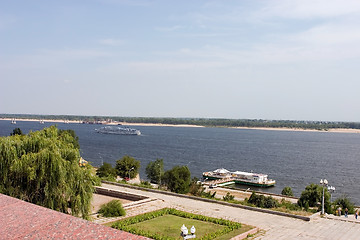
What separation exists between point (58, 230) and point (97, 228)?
0.53 m

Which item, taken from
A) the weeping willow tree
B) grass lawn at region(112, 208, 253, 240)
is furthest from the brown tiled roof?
the weeping willow tree

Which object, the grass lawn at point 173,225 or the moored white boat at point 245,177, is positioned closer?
the grass lawn at point 173,225

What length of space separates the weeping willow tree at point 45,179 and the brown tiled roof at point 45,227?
11734 millimetres

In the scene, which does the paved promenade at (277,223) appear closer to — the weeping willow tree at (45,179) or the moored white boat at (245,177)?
the weeping willow tree at (45,179)

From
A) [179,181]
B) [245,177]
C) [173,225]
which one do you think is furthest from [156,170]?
[173,225]

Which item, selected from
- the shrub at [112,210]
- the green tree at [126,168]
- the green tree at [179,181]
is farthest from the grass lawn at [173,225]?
the green tree at [126,168]

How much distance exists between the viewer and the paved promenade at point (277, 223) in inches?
703

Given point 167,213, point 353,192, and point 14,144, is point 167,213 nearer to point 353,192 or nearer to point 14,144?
point 14,144

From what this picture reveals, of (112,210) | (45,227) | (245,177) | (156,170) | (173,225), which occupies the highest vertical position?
(45,227)

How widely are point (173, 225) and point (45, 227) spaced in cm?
1471

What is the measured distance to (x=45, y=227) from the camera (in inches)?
198

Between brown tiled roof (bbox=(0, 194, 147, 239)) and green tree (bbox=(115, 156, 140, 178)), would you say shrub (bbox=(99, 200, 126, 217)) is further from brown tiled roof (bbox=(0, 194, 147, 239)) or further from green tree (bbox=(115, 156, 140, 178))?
green tree (bbox=(115, 156, 140, 178))

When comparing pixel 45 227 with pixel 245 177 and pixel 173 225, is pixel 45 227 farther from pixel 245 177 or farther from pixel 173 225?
pixel 245 177

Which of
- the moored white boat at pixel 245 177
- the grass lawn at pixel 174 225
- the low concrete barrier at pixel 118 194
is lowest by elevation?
the moored white boat at pixel 245 177
